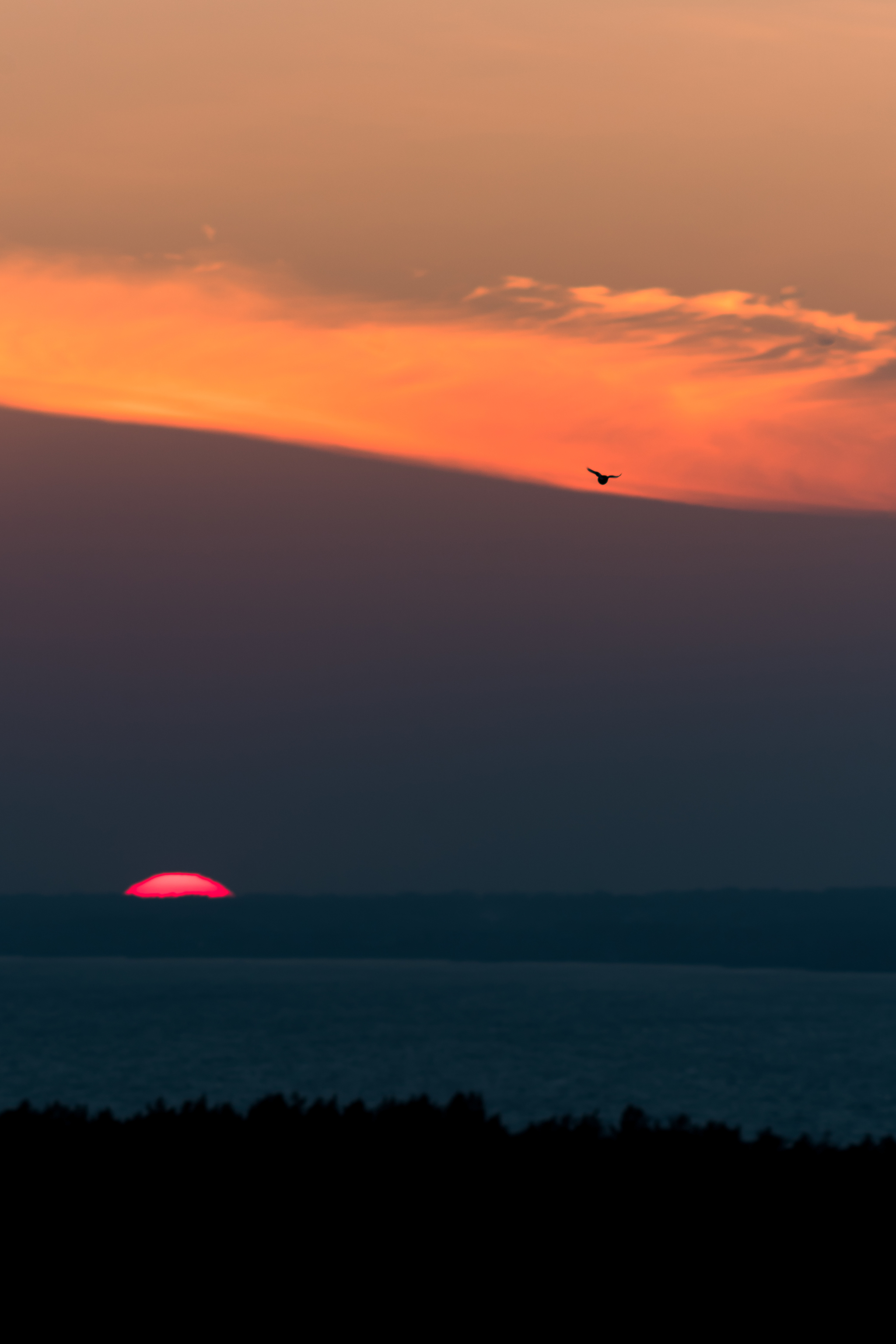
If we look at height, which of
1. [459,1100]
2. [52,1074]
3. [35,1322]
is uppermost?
[459,1100]

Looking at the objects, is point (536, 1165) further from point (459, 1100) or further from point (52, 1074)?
point (52, 1074)

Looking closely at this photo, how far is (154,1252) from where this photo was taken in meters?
13.8

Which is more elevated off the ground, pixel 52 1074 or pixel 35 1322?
pixel 35 1322

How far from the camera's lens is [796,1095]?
5236 inches

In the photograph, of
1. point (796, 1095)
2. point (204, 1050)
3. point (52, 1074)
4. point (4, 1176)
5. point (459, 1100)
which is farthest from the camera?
point (204, 1050)

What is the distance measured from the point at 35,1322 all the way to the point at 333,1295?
7.85 ft

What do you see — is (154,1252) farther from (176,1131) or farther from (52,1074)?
(52,1074)

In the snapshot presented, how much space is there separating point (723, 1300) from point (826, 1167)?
11.1 ft

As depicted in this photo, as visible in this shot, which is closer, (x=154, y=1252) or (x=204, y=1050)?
(x=154, y=1252)

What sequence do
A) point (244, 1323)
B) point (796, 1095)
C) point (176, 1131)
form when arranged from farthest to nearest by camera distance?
point (796, 1095) < point (176, 1131) < point (244, 1323)

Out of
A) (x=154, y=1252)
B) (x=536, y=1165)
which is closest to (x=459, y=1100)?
(x=536, y=1165)

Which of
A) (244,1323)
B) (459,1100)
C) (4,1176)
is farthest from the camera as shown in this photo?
(459,1100)

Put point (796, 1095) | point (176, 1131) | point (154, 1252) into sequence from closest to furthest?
point (154, 1252), point (176, 1131), point (796, 1095)

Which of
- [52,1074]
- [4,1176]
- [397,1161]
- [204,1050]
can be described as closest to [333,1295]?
[397,1161]
